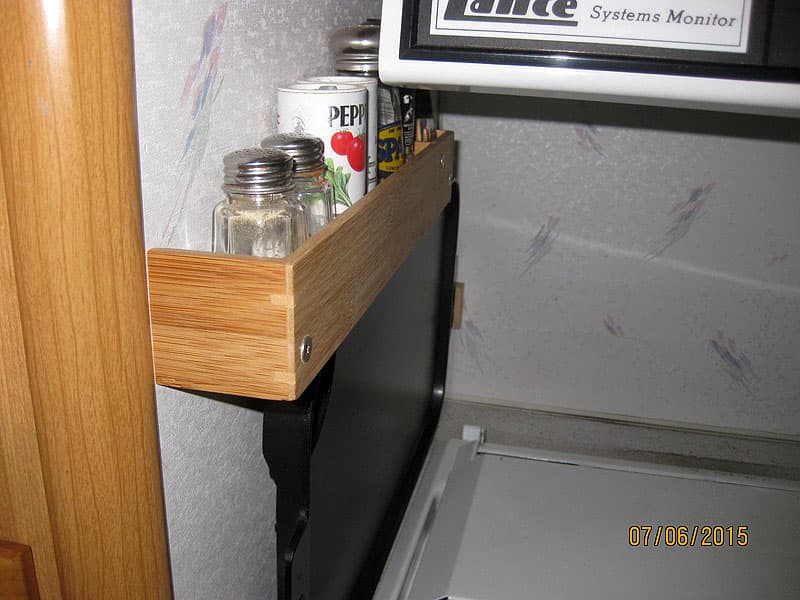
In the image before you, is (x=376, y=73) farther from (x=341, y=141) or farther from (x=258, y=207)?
(x=258, y=207)

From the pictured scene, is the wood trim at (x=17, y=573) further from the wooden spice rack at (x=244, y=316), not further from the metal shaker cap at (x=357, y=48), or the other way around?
the metal shaker cap at (x=357, y=48)

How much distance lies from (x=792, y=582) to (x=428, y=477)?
0.50 meters

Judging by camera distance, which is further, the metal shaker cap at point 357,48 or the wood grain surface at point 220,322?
the metal shaker cap at point 357,48

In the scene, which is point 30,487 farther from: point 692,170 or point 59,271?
point 692,170

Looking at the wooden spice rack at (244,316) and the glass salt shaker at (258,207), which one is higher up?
the glass salt shaker at (258,207)

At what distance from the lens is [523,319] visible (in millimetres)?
1501

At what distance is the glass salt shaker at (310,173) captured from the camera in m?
0.60

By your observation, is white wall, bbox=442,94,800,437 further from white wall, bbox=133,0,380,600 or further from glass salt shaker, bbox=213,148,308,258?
glass salt shaker, bbox=213,148,308,258

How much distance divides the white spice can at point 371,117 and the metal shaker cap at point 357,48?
6 centimetres
